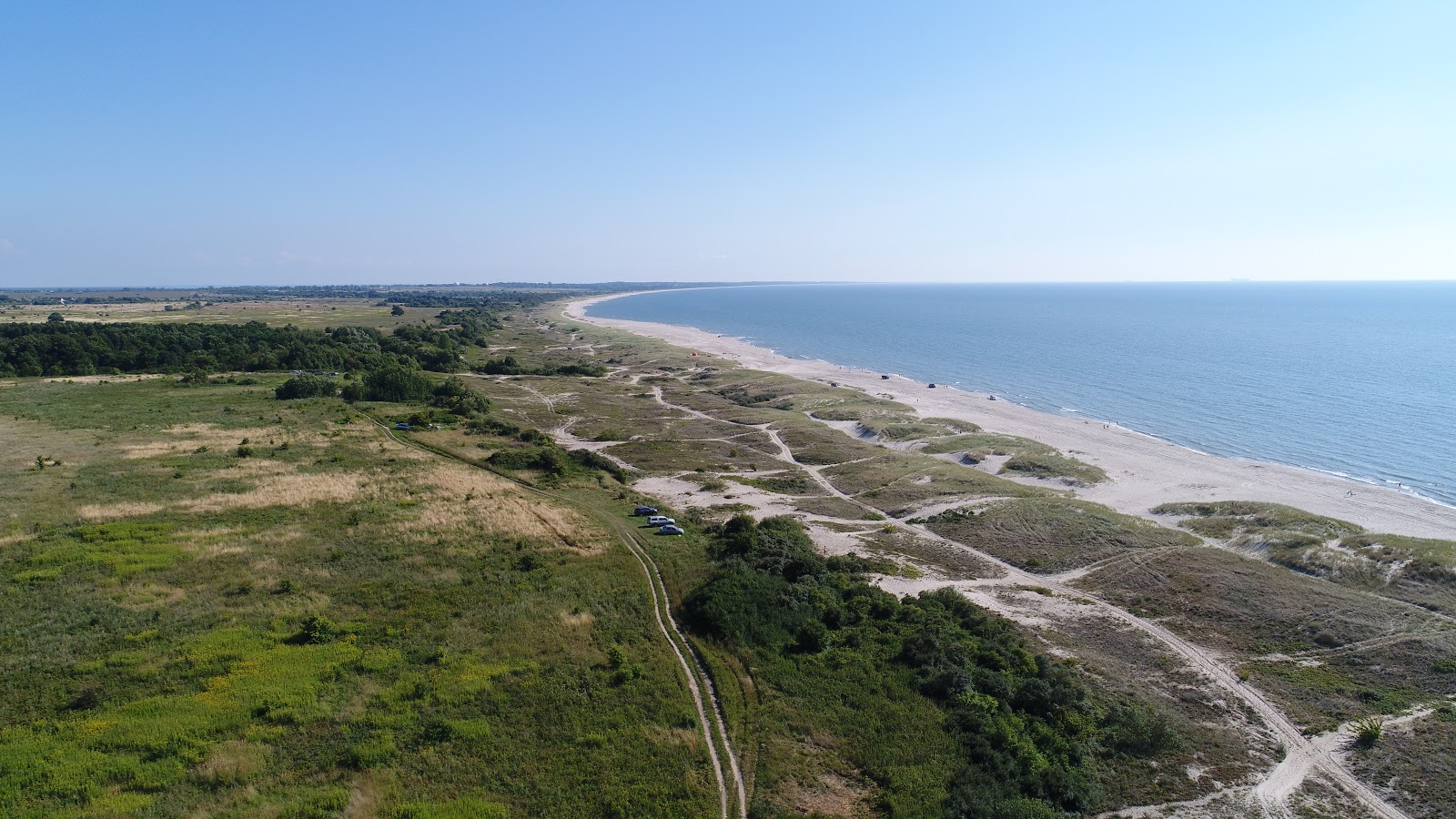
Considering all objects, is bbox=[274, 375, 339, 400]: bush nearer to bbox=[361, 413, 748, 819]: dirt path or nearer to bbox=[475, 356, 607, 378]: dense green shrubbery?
bbox=[475, 356, 607, 378]: dense green shrubbery

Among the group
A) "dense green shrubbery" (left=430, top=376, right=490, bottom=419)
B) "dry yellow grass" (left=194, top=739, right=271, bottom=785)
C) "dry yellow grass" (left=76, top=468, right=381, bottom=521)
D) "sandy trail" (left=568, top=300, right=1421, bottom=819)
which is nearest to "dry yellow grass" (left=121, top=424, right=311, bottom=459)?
"dry yellow grass" (left=76, top=468, right=381, bottom=521)

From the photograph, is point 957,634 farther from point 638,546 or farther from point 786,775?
point 638,546

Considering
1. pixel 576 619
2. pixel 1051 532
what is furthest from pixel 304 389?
pixel 1051 532

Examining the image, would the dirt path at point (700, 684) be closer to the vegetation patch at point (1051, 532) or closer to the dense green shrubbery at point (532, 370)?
the vegetation patch at point (1051, 532)

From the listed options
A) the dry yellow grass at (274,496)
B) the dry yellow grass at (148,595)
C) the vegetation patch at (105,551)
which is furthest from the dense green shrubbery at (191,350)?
the dry yellow grass at (148,595)

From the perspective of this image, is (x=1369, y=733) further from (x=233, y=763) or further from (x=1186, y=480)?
(x=1186, y=480)

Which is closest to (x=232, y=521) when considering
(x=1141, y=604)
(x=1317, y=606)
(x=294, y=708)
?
(x=294, y=708)
